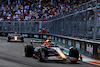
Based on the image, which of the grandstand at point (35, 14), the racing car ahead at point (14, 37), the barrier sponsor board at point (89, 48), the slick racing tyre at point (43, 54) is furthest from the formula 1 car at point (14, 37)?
the slick racing tyre at point (43, 54)

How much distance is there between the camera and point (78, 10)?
17.6 metres

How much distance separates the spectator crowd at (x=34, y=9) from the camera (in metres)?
34.7

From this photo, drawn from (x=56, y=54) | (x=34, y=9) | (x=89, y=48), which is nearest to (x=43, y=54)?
(x=56, y=54)

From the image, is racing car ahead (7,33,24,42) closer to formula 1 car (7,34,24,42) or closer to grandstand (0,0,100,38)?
formula 1 car (7,34,24,42)

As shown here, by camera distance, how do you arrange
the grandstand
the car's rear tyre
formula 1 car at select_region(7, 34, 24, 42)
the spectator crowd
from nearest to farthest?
the car's rear tyre < formula 1 car at select_region(7, 34, 24, 42) < the grandstand < the spectator crowd

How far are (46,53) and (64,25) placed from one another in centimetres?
1075

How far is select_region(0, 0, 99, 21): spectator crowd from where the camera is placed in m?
34.7

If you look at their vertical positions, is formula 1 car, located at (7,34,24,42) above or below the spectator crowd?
below

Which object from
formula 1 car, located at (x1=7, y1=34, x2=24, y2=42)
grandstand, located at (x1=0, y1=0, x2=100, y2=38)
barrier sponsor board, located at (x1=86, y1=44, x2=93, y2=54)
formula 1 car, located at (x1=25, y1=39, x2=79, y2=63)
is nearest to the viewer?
formula 1 car, located at (x1=25, y1=39, x2=79, y2=63)

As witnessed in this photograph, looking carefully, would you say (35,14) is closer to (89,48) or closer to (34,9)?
(34,9)

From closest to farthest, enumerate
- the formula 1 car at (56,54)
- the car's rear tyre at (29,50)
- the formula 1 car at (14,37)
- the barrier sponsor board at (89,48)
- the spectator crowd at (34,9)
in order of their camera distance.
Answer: the formula 1 car at (56,54), the car's rear tyre at (29,50), the barrier sponsor board at (89,48), the formula 1 car at (14,37), the spectator crowd at (34,9)

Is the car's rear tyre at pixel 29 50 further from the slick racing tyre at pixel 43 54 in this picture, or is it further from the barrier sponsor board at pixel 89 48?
the barrier sponsor board at pixel 89 48

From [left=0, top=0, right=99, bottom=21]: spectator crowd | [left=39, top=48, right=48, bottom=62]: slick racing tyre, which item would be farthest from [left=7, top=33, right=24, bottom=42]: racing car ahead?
[left=39, top=48, right=48, bottom=62]: slick racing tyre

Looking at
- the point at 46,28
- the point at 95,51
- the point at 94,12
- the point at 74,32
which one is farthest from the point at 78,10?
the point at 46,28
